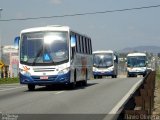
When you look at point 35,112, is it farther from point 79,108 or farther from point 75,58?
point 75,58

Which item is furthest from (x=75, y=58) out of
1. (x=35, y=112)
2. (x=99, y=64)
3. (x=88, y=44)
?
(x=99, y=64)

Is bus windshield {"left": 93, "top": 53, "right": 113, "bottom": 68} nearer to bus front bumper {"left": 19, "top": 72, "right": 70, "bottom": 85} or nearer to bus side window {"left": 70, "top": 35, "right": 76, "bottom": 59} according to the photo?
Answer: bus side window {"left": 70, "top": 35, "right": 76, "bottom": 59}

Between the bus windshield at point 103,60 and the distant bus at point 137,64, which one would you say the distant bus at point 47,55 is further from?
the distant bus at point 137,64

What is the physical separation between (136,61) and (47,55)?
40.0 metres

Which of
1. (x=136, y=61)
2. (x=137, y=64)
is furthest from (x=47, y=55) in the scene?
(x=136, y=61)

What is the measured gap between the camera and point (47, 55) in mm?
24672

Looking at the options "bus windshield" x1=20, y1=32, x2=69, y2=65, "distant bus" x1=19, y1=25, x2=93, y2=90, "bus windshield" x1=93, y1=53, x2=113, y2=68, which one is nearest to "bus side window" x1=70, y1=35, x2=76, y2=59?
"distant bus" x1=19, y1=25, x2=93, y2=90

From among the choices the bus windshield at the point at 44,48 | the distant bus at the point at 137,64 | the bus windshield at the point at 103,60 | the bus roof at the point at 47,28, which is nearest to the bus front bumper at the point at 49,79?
the bus windshield at the point at 44,48

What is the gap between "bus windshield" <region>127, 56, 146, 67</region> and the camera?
6331 centimetres

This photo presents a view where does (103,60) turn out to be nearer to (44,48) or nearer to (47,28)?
(47,28)

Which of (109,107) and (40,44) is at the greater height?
(40,44)

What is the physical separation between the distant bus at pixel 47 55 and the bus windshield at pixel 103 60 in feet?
100

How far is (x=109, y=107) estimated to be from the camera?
50.6 feet

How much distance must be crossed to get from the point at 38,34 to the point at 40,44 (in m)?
0.56
